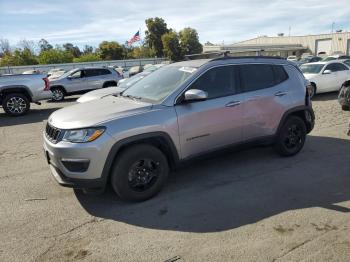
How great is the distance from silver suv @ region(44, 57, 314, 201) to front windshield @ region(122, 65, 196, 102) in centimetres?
2

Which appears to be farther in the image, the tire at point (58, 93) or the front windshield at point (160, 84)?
the tire at point (58, 93)

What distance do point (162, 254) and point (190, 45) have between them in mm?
58231

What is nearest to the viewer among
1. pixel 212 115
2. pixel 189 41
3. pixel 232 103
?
pixel 212 115

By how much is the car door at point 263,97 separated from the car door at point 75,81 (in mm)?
12248

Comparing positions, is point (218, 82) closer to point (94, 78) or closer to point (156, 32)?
point (94, 78)

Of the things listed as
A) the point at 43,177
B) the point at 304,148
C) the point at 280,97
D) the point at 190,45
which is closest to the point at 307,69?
the point at 304,148

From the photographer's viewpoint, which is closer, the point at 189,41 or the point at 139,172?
the point at 139,172

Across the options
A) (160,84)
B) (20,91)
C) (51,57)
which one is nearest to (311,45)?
(51,57)

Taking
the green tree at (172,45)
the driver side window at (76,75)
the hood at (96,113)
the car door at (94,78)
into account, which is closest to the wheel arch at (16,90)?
the driver side window at (76,75)

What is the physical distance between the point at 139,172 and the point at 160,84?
144 centimetres

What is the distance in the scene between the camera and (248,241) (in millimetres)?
3273

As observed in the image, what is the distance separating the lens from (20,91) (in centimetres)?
1137

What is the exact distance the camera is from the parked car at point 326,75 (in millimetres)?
12766

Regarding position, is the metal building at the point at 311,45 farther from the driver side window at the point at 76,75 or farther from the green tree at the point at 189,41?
the driver side window at the point at 76,75
